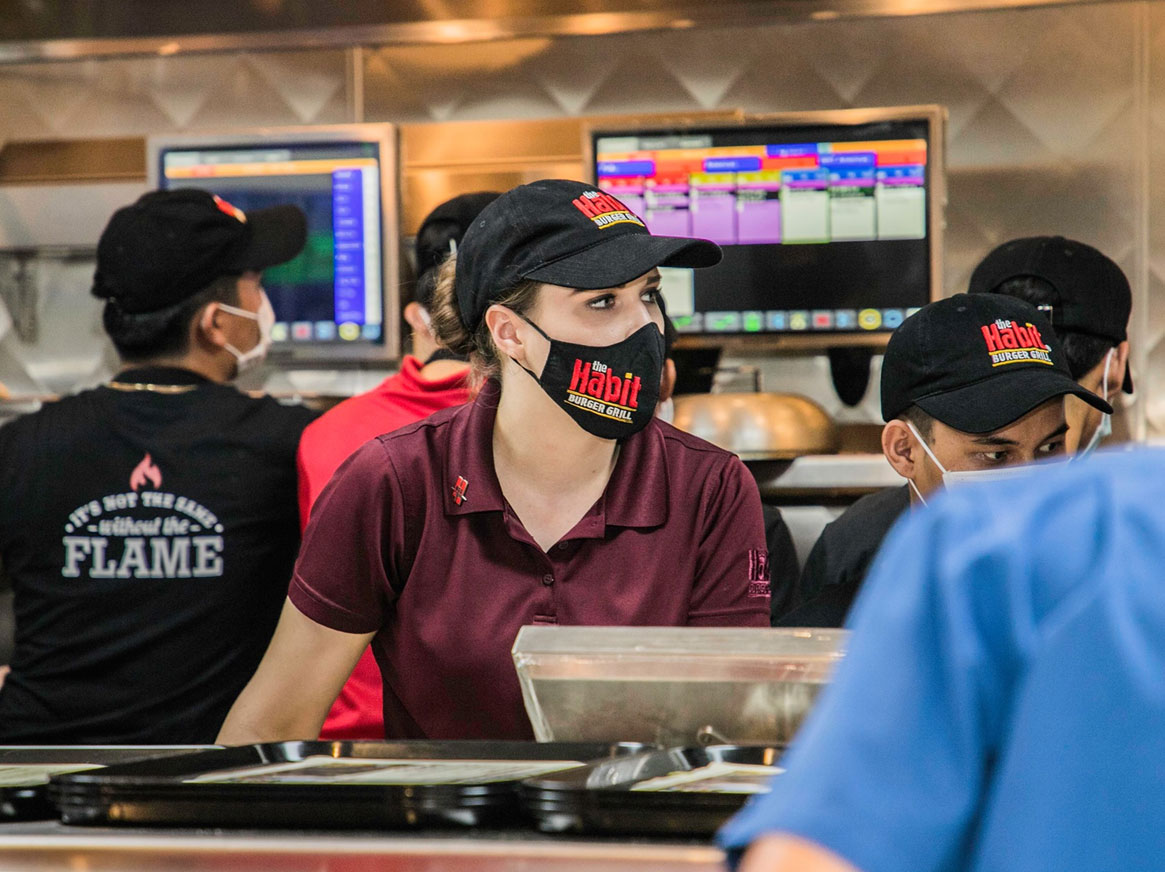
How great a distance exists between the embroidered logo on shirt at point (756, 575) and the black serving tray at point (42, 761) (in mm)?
791

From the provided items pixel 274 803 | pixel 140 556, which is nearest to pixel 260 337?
pixel 140 556

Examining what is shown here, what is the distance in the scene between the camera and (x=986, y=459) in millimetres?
2104

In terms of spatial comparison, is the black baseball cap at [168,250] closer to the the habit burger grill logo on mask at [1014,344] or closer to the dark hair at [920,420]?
the dark hair at [920,420]

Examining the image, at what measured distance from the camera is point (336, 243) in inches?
146

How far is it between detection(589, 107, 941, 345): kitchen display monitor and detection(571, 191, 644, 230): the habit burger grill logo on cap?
162cm

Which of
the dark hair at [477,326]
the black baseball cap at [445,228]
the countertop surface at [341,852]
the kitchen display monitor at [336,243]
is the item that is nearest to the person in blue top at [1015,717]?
the countertop surface at [341,852]

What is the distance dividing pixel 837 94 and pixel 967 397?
75.5 inches

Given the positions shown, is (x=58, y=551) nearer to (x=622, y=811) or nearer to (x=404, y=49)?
(x=622, y=811)

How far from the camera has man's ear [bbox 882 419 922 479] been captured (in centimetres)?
218

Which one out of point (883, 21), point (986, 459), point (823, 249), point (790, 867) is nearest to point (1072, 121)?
point (883, 21)

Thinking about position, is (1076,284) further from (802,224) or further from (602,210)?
(602,210)

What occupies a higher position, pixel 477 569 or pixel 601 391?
pixel 601 391

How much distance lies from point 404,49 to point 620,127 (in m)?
0.86

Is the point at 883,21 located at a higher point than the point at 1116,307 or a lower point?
higher
